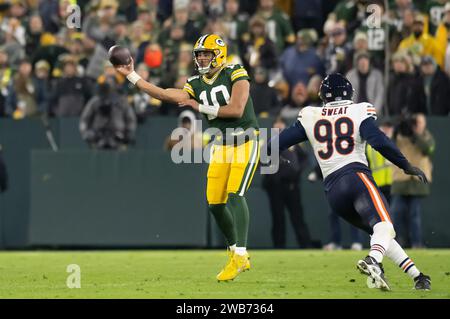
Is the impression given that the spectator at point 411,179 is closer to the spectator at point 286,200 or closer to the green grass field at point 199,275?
the green grass field at point 199,275

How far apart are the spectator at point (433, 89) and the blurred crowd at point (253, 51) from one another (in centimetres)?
1

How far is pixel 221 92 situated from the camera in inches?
462

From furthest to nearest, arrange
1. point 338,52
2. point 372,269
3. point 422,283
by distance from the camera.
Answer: point 338,52
point 422,283
point 372,269

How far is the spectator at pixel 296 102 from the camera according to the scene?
58.8 feet

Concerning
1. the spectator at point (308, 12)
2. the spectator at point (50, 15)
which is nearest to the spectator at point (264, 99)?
the spectator at point (308, 12)

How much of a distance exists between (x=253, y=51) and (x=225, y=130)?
718cm

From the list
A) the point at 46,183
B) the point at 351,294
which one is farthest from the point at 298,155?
the point at 351,294

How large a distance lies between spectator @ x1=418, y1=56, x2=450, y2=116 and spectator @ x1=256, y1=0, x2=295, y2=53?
2.70 metres

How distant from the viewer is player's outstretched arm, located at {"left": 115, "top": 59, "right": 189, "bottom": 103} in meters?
11.1

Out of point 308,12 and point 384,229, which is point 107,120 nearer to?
point 308,12

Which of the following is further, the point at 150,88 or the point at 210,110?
the point at 210,110

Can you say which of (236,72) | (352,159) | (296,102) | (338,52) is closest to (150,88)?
(236,72)

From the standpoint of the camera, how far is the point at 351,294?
1000 centimetres

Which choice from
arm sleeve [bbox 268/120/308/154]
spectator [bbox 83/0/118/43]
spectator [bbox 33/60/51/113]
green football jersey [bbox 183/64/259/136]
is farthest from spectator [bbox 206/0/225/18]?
arm sleeve [bbox 268/120/308/154]
